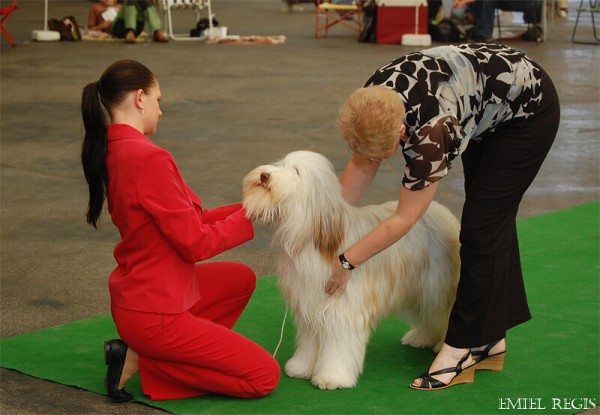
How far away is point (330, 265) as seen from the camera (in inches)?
124

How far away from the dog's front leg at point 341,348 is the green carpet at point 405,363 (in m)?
0.05

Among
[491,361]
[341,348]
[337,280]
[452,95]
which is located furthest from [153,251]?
[491,361]

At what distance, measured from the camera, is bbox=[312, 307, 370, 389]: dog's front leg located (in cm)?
319

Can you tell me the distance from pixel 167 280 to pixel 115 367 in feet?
1.19

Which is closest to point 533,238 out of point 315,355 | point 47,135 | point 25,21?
point 315,355

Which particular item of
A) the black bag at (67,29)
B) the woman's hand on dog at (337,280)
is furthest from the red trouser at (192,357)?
the black bag at (67,29)

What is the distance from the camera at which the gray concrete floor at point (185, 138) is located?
434 cm

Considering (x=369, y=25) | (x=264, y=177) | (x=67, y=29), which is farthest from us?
(x=369, y=25)

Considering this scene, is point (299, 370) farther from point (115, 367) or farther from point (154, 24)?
point (154, 24)

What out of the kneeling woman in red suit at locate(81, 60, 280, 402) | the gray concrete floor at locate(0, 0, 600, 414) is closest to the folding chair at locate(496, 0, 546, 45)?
the gray concrete floor at locate(0, 0, 600, 414)

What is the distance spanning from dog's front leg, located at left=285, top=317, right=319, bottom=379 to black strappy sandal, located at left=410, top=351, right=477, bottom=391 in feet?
1.19

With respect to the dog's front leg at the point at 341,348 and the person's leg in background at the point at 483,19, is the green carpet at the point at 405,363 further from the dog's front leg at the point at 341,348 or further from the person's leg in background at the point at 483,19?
the person's leg in background at the point at 483,19

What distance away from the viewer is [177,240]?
2.94m

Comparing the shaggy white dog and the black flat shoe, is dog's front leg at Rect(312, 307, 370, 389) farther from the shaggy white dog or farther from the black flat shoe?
the black flat shoe
